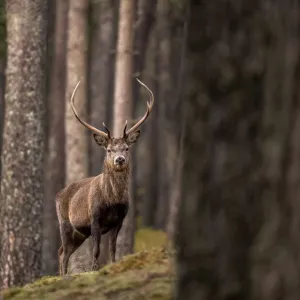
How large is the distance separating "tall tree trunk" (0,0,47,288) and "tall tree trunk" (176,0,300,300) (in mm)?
10520

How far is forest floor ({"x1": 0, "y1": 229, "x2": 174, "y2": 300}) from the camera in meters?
7.59

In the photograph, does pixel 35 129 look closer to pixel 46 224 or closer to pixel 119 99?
pixel 119 99

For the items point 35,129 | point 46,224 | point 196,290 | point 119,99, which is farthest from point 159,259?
point 46,224

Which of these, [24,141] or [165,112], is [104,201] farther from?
[165,112]

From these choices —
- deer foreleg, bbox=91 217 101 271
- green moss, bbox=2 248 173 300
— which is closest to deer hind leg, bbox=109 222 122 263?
deer foreleg, bbox=91 217 101 271

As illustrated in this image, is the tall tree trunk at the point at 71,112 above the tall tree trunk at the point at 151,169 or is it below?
above

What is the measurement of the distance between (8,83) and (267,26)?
11.2 metres

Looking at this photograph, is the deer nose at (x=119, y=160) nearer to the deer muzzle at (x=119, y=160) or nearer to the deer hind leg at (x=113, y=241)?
the deer muzzle at (x=119, y=160)

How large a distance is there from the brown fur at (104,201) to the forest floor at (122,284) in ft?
14.5

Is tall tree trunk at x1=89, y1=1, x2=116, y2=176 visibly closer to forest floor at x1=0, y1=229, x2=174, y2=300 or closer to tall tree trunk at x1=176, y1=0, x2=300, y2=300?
forest floor at x1=0, y1=229, x2=174, y2=300

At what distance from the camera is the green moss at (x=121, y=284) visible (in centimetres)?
760

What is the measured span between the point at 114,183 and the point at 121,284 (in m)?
5.89

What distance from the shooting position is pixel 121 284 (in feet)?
25.7

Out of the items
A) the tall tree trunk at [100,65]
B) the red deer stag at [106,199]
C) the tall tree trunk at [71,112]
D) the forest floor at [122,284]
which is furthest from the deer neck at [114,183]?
the tall tree trunk at [100,65]
